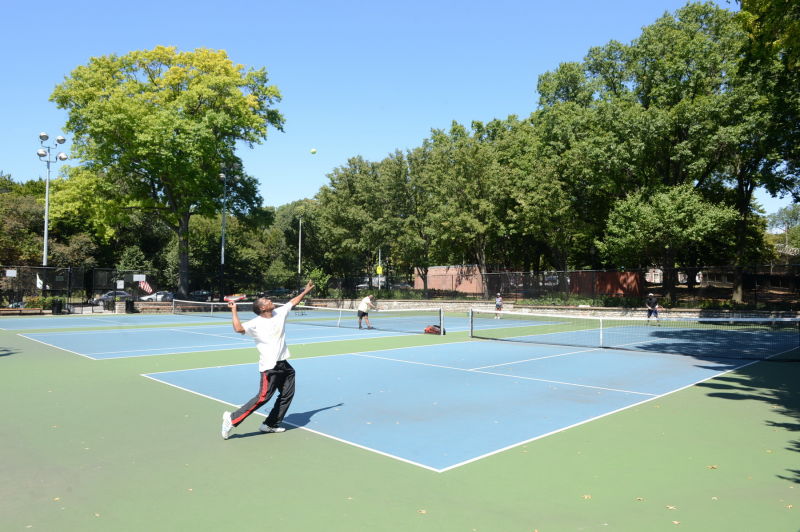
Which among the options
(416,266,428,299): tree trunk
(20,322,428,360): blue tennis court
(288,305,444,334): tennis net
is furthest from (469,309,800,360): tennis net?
(416,266,428,299): tree trunk

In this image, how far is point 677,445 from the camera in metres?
6.80

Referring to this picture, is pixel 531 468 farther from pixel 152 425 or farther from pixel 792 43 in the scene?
pixel 792 43

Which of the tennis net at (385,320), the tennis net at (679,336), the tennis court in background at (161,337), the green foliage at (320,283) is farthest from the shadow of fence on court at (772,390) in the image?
the green foliage at (320,283)

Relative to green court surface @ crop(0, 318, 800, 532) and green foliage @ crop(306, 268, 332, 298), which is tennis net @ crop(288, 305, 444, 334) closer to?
green foliage @ crop(306, 268, 332, 298)

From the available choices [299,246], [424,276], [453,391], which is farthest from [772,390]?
[299,246]

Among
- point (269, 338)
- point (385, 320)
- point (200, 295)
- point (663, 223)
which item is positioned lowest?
point (385, 320)

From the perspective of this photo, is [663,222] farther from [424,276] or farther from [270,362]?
[270,362]

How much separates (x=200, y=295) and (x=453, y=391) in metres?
39.4

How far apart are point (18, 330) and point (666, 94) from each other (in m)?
34.7

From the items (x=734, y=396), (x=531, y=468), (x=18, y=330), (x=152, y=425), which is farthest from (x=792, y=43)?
(x=18, y=330)

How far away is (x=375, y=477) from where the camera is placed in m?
5.61

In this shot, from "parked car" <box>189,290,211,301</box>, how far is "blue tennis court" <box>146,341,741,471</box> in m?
32.7

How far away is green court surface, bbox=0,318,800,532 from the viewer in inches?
181

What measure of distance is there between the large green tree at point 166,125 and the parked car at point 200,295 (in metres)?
4.05
